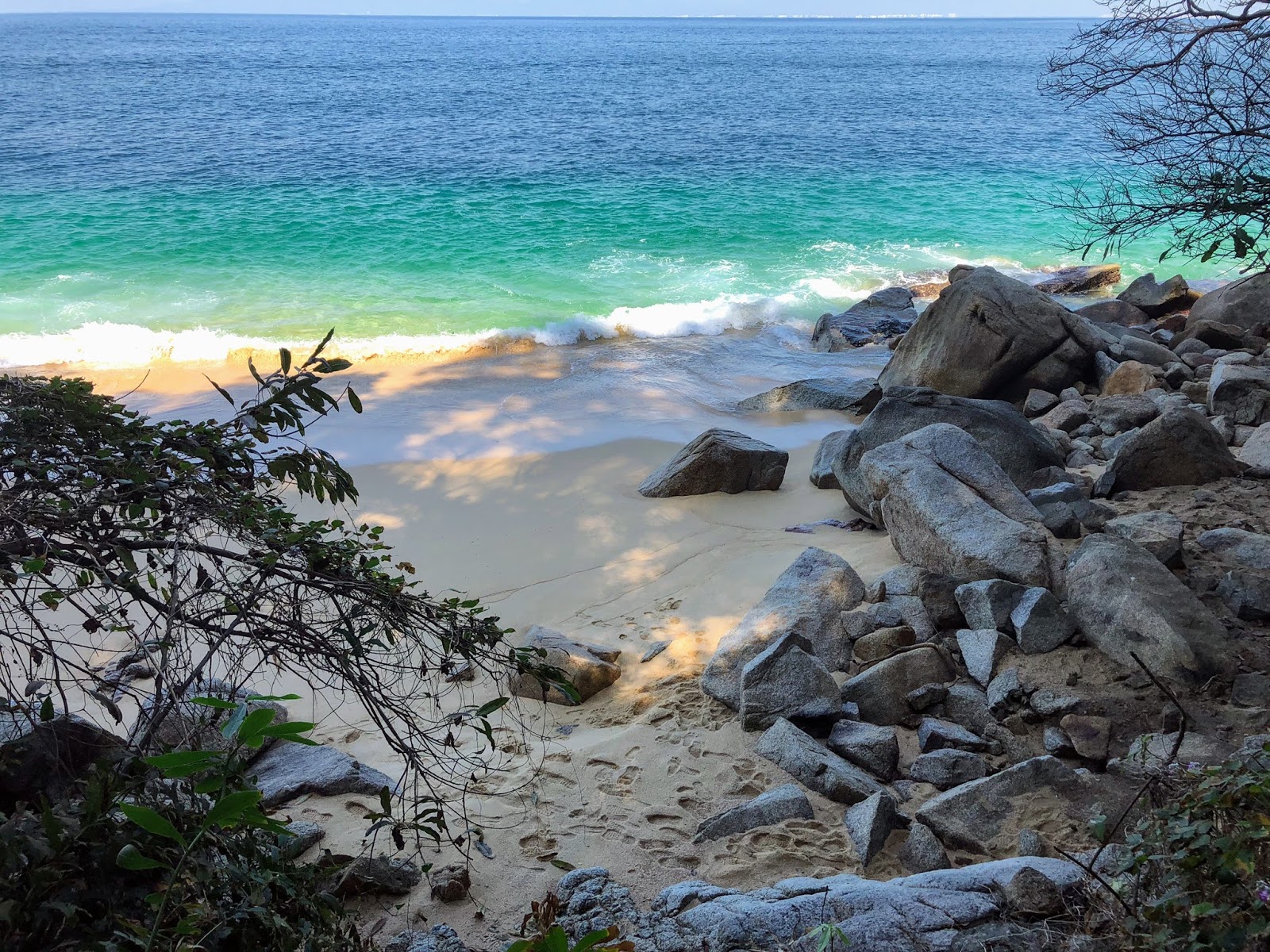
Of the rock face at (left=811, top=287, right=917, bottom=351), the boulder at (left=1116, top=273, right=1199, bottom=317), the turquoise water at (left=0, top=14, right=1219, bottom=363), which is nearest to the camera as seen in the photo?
the boulder at (left=1116, top=273, right=1199, bottom=317)

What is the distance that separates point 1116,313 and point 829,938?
13.4 metres

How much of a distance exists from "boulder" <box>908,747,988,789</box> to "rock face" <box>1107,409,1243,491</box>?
325cm

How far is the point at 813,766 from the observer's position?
12.5 ft

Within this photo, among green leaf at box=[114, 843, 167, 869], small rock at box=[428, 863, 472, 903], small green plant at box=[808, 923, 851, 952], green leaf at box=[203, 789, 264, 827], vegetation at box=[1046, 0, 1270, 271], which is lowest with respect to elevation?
small rock at box=[428, 863, 472, 903]

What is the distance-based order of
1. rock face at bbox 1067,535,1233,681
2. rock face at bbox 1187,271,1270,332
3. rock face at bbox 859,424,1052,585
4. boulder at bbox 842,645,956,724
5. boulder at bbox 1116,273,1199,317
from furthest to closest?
boulder at bbox 1116,273,1199,317
rock face at bbox 1187,271,1270,332
rock face at bbox 859,424,1052,585
boulder at bbox 842,645,956,724
rock face at bbox 1067,535,1233,681

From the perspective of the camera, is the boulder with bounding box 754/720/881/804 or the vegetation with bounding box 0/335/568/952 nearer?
the vegetation with bounding box 0/335/568/952

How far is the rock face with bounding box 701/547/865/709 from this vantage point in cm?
473

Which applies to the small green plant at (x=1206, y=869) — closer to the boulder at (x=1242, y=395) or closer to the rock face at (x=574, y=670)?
the rock face at (x=574, y=670)

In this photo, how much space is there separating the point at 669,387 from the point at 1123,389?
5016mm

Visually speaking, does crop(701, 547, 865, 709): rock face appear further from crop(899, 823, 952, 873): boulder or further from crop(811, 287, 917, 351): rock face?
crop(811, 287, 917, 351): rock face

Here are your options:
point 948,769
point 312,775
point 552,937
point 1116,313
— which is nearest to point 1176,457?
point 948,769

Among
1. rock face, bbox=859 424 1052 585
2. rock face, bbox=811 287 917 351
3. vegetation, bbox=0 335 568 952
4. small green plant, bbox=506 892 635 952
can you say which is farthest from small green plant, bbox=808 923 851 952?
rock face, bbox=811 287 917 351

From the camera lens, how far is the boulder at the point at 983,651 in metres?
4.41

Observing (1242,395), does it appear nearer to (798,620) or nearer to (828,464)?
(828,464)
